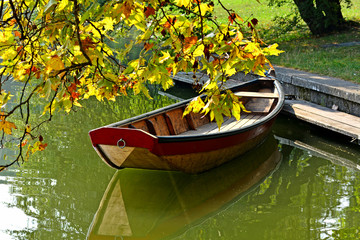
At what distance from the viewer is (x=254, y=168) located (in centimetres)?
851

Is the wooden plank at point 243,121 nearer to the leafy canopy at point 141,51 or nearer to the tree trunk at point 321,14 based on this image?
the leafy canopy at point 141,51

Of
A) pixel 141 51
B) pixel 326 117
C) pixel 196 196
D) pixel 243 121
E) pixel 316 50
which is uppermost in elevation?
pixel 141 51

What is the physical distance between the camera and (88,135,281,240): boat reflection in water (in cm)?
648

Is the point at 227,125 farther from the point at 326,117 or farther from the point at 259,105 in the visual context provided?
the point at 326,117

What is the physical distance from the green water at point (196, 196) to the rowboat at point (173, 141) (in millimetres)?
313

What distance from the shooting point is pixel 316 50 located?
14.3 metres

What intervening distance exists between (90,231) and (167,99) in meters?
7.01

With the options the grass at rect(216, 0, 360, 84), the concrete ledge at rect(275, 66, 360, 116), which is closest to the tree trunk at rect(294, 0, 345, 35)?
the grass at rect(216, 0, 360, 84)

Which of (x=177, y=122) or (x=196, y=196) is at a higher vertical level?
(x=177, y=122)

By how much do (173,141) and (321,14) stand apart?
10.1m

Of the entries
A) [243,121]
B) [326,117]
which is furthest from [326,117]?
[243,121]

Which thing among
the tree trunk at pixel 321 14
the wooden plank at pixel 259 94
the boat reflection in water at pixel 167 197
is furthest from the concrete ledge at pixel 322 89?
the tree trunk at pixel 321 14

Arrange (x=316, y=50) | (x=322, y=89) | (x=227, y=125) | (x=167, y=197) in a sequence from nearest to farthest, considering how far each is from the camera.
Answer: (x=167, y=197), (x=227, y=125), (x=322, y=89), (x=316, y=50)

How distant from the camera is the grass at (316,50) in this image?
11.9 metres
